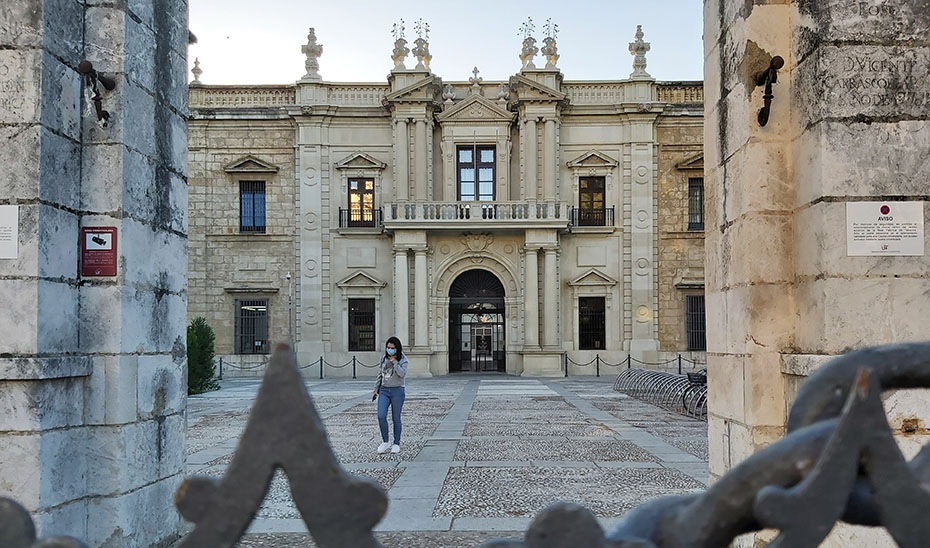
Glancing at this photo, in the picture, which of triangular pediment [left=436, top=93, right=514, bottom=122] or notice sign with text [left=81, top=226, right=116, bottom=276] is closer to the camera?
notice sign with text [left=81, top=226, right=116, bottom=276]

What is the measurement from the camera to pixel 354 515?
1.00 m

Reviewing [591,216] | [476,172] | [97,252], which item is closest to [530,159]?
[476,172]

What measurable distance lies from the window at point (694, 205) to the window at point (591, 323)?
4778 millimetres

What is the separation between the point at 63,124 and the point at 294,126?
82.9 ft

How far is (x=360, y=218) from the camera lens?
28828 millimetres

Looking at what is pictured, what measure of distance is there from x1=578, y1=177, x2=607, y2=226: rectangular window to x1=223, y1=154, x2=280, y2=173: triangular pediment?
1226 cm

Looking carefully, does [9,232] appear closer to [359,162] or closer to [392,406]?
[392,406]

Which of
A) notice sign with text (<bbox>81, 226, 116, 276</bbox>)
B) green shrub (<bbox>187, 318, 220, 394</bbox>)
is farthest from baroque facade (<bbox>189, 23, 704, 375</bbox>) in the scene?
notice sign with text (<bbox>81, 226, 116, 276</bbox>)

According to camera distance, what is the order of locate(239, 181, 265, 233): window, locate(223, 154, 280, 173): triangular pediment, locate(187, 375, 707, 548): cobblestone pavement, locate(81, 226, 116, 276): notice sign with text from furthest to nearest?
locate(239, 181, 265, 233): window → locate(223, 154, 280, 173): triangular pediment → locate(187, 375, 707, 548): cobblestone pavement → locate(81, 226, 116, 276): notice sign with text

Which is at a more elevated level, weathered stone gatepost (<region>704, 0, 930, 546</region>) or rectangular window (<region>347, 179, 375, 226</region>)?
rectangular window (<region>347, 179, 375, 226</region>)

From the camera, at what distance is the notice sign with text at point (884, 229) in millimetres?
4066

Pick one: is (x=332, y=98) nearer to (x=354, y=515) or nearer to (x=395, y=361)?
(x=395, y=361)

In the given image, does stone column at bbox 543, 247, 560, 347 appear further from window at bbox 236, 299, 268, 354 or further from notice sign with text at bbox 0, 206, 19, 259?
notice sign with text at bbox 0, 206, 19, 259

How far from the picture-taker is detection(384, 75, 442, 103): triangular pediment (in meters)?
27.7
